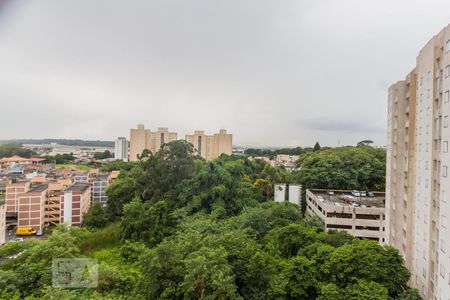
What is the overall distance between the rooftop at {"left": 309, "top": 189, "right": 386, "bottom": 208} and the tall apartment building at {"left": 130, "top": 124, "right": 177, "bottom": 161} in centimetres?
2199

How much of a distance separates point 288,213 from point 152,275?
686 centimetres

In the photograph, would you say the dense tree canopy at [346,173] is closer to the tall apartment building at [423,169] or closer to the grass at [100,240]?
the tall apartment building at [423,169]

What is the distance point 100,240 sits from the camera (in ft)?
37.4

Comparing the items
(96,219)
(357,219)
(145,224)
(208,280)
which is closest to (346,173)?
(357,219)

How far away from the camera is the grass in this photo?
10.6 metres

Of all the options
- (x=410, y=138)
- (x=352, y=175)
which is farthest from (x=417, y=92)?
(x=352, y=175)

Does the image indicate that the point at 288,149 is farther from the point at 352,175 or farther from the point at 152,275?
the point at 152,275

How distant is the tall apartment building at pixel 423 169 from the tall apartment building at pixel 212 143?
2644 centimetres

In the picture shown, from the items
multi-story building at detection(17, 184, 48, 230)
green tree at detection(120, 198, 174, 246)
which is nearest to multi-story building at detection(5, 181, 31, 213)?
multi-story building at detection(17, 184, 48, 230)

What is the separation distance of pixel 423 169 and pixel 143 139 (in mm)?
29724

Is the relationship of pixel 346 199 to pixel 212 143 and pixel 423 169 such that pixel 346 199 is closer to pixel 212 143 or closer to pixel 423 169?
pixel 423 169

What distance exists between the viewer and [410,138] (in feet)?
25.2

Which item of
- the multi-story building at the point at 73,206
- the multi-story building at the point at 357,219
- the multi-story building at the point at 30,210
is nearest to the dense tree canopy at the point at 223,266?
the multi-story building at the point at 357,219

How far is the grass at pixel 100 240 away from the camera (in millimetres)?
10621
